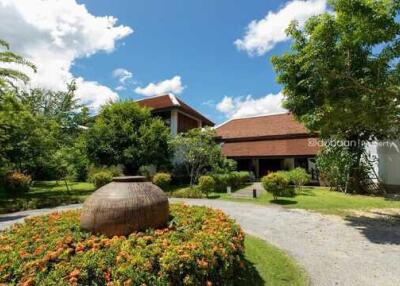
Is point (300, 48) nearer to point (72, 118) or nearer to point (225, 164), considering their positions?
point (225, 164)

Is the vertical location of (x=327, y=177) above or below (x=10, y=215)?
above

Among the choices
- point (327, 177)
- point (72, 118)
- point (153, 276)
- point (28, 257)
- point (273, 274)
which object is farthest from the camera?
point (72, 118)

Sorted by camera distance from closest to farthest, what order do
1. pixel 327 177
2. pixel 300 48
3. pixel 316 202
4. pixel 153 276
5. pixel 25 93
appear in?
pixel 153 276, pixel 300 48, pixel 316 202, pixel 327 177, pixel 25 93

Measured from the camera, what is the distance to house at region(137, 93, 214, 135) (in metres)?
26.6

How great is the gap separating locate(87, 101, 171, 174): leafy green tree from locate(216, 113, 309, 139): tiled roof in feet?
29.3

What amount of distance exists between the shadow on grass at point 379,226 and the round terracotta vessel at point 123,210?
718cm

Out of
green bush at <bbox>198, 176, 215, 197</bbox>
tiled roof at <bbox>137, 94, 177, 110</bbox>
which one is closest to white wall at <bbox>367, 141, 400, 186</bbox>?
green bush at <bbox>198, 176, 215, 197</bbox>

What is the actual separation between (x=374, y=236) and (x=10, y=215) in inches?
631

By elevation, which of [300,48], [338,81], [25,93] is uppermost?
[25,93]

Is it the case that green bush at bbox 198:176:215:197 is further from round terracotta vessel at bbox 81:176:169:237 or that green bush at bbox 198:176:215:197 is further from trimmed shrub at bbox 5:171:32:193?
trimmed shrub at bbox 5:171:32:193

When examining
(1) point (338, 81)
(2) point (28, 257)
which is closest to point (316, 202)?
(1) point (338, 81)

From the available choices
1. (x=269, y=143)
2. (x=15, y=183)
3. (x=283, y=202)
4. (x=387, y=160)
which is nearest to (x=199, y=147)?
(x=283, y=202)

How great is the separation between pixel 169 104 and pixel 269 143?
33.3ft

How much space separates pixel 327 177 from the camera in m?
21.1
